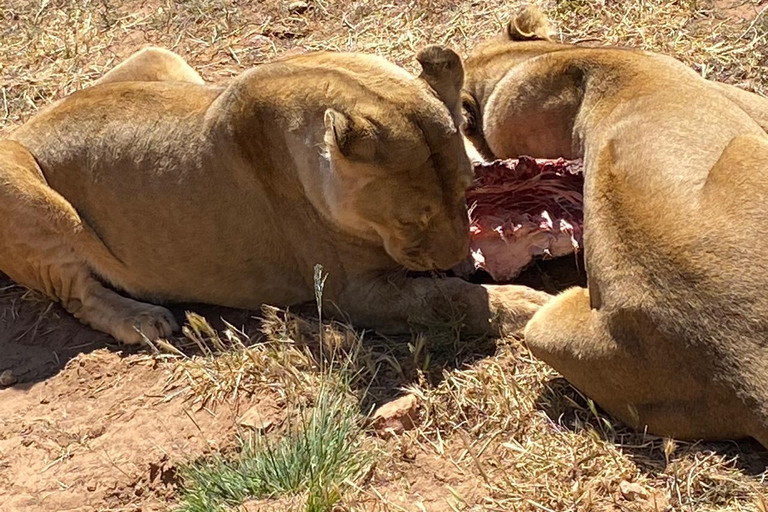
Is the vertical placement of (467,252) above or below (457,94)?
below

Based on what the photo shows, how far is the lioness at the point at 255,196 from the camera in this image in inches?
204

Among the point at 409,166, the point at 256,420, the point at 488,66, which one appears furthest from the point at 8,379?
the point at 488,66

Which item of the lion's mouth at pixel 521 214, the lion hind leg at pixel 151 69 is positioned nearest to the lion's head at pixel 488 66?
the lion's mouth at pixel 521 214

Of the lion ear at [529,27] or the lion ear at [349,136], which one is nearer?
the lion ear at [349,136]

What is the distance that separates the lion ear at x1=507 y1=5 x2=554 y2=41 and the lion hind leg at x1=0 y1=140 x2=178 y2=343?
263 cm

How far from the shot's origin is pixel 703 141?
480 centimetres

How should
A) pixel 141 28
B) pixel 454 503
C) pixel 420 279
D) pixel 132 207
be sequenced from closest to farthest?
pixel 454 503
pixel 420 279
pixel 132 207
pixel 141 28

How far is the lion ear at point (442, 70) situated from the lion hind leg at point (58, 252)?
6.31 feet

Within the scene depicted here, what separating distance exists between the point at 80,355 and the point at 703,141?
3335mm

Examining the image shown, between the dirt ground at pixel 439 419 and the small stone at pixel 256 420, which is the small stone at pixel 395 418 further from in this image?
the small stone at pixel 256 420

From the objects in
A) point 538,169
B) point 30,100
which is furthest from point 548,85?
point 30,100

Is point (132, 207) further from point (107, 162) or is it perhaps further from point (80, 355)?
point (80, 355)

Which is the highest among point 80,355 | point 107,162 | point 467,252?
→ point 107,162

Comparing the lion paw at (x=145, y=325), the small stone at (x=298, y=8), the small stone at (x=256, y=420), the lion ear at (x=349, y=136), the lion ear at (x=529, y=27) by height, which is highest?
the lion ear at (x=349, y=136)
